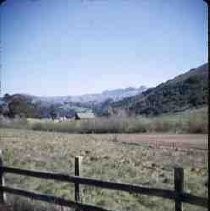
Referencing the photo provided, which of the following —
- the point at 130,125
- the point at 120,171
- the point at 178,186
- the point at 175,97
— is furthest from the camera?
the point at 175,97

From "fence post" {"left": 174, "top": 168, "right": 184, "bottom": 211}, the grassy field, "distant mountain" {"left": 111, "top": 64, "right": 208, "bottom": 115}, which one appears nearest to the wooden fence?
"fence post" {"left": 174, "top": 168, "right": 184, "bottom": 211}

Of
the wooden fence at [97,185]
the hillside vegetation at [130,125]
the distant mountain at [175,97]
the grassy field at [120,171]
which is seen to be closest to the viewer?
the wooden fence at [97,185]

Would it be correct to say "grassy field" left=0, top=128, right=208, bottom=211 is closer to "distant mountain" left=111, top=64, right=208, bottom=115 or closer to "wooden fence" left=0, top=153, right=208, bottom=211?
"wooden fence" left=0, top=153, right=208, bottom=211

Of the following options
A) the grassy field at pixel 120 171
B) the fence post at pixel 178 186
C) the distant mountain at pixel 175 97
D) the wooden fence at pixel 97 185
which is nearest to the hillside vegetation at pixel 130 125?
the distant mountain at pixel 175 97

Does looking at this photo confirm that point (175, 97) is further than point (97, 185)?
Yes

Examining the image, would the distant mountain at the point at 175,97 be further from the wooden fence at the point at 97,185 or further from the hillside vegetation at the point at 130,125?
the wooden fence at the point at 97,185

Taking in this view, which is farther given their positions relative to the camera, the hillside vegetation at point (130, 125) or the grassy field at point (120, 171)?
the hillside vegetation at point (130, 125)

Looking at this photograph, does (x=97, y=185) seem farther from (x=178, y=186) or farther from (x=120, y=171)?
(x=120, y=171)

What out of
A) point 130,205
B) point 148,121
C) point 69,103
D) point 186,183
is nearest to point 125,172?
point 186,183

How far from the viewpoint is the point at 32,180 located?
1239 centimetres

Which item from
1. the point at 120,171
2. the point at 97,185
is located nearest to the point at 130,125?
the point at 120,171

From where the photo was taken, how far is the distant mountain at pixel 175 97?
52503mm

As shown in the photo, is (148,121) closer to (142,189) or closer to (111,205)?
(111,205)

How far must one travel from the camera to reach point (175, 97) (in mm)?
63281
